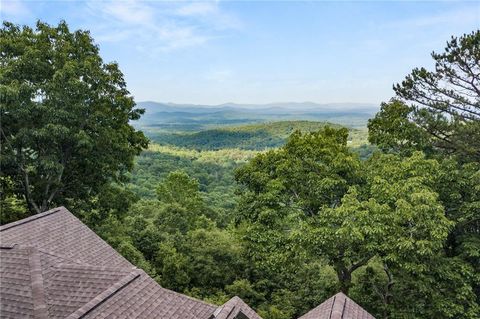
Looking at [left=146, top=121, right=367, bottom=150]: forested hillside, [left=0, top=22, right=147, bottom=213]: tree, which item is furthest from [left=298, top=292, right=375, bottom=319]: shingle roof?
[left=146, top=121, right=367, bottom=150]: forested hillside

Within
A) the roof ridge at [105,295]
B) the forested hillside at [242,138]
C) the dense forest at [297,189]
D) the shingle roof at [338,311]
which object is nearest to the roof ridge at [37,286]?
the roof ridge at [105,295]

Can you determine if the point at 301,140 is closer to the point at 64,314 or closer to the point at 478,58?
the point at 478,58

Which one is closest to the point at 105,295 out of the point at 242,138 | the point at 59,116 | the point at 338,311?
the point at 338,311

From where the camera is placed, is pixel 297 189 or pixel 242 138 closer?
pixel 297 189

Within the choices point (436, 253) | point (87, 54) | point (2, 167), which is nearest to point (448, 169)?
point (436, 253)

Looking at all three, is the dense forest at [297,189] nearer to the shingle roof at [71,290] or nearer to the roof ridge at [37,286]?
the shingle roof at [71,290]

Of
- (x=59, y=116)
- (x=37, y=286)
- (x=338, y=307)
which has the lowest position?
(x=338, y=307)

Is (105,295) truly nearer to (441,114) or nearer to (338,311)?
(338,311)
